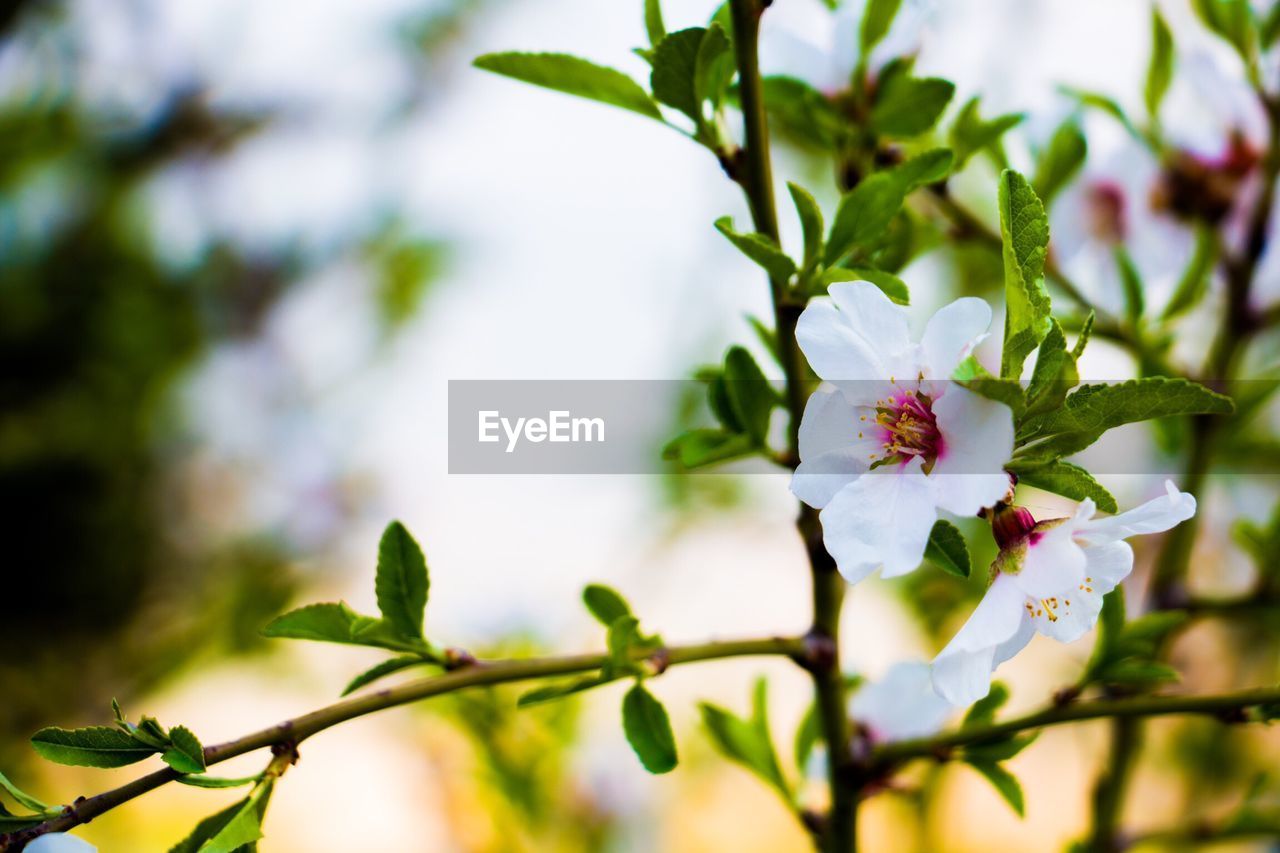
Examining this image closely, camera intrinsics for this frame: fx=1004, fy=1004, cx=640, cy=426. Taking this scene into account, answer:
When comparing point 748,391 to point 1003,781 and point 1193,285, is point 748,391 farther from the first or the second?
point 1193,285

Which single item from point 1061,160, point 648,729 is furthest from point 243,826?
point 1061,160

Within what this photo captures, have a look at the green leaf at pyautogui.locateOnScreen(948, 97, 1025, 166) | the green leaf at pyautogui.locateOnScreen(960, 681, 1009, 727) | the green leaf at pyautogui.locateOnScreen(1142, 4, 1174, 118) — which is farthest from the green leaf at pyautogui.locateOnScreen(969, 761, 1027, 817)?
the green leaf at pyautogui.locateOnScreen(1142, 4, 1174, 118)

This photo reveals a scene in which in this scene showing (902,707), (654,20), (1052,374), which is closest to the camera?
(1052,374)

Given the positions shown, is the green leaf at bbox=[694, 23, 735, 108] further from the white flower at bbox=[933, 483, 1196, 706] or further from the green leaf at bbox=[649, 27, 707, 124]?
the white flower at bbox=[933, 483, 1196, 706]

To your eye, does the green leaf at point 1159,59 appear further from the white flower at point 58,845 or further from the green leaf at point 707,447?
the white flower at point 58,845

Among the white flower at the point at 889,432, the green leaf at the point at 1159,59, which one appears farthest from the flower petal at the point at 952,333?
the green leaf at the point at 1159,59

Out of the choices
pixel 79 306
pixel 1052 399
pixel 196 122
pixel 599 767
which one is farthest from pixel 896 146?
pixel 196 122

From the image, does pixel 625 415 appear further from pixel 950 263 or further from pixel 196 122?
pixel 196 122
